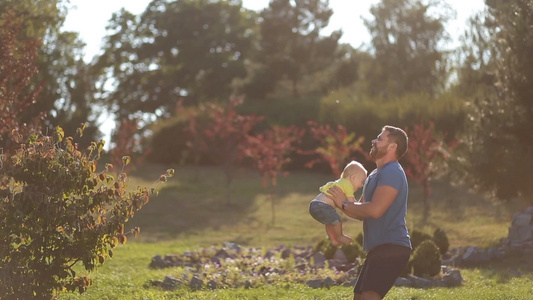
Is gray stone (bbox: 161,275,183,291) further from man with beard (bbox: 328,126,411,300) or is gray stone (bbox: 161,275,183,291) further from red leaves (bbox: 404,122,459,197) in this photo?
red leaves (bbox: 404,122,459,197)

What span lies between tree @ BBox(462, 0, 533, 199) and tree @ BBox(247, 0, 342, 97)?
3583 cm

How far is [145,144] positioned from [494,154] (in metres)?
28.3

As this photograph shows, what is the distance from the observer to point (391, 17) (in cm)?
5794

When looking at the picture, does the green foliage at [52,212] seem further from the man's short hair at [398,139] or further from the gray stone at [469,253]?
the gray stone at [469,253]

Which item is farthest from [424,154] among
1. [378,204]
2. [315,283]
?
[378,204]

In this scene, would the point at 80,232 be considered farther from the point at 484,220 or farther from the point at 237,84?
the point at 237,84

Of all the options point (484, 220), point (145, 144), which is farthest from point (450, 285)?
point (145, 144)

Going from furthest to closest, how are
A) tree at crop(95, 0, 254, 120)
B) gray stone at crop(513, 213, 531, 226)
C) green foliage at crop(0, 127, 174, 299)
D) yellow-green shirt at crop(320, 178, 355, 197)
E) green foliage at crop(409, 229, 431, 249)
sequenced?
tree at crop(95, 0, 254, 120) → gray stone at crop(513, 213, 531, 226) → green foliage at crop(409, 229, 431, 249) → green foliage at crop(0, 127, 174, 299) → yellow-green shirt at crop(320, 178, 355, 197)

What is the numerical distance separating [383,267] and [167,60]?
51715mm

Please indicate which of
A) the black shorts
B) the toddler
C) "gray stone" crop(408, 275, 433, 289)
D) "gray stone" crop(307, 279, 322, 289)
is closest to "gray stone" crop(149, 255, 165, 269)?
"gray stone" crop(307, 279, 322, 289)

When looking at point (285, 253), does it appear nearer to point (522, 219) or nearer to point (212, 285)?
point (212, 285)

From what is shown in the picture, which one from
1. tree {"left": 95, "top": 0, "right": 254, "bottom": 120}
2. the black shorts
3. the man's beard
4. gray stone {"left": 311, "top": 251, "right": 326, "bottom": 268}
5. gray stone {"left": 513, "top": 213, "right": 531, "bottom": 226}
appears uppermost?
tree {"left": 95, "top": 0, "right": 254, "bottom": 120}

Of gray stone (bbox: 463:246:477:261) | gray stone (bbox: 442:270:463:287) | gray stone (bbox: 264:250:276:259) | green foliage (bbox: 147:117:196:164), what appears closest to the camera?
gray stone (bbox: 442:270:463:287)

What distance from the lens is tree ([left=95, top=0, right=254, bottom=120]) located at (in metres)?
55.1
